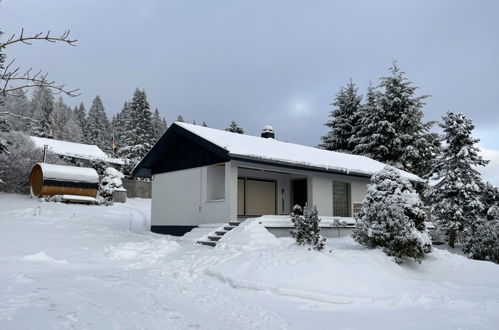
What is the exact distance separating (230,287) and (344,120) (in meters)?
29.0

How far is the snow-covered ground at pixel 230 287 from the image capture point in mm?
5988

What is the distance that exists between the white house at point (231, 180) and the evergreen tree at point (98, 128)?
44.7 meters

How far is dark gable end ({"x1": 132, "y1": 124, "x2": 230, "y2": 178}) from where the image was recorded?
15.8m

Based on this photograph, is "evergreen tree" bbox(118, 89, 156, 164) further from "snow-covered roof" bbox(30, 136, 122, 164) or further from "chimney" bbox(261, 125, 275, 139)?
"chimney" bbox(261, 125, 275, 139)

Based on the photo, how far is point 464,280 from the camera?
33.7 ft

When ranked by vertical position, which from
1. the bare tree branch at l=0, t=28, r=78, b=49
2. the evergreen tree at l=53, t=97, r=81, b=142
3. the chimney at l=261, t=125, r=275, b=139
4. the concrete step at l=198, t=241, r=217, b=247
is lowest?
the concrete step at l=198, t=241, r=217, b=247

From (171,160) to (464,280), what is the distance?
12787 mm

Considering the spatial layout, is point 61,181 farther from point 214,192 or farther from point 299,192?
point 299,192

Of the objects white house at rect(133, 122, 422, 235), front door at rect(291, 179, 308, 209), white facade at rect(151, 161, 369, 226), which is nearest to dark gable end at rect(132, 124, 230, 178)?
white house at rect(133, 122, 422, 235)

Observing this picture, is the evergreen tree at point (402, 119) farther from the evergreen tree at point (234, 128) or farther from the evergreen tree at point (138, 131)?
the evergreen tree at point (138, 131)

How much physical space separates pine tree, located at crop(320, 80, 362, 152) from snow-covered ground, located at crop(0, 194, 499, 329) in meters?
23.1

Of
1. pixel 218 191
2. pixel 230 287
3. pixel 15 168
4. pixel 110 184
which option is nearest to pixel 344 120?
pixel 110 184

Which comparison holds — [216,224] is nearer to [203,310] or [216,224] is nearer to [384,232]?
[384,232]

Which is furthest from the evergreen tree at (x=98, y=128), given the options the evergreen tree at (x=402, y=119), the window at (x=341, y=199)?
the window at (x=341, y=199)
